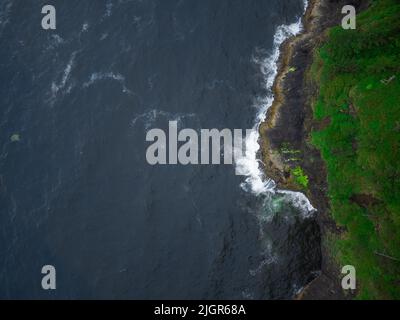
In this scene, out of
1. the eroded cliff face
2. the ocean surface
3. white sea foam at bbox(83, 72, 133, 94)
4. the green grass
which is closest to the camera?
the eroded cliff face

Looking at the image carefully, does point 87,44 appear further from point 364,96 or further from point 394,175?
point 394,175

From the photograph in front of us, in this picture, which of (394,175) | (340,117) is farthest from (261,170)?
(394,175)

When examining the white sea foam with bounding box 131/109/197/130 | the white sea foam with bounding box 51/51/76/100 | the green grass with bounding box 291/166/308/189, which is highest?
the white sea foam with bounding box 51/51/76/100

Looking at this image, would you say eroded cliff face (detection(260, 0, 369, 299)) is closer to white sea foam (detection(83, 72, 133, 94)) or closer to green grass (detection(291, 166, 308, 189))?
green grass (detection(291, 166, 308, 189))

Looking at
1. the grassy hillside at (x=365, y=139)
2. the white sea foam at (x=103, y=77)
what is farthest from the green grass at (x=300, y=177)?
the white sea foam at (x=103, y=77)

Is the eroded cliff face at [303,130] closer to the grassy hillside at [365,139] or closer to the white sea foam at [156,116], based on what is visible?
the grassy hillside at [365,139]

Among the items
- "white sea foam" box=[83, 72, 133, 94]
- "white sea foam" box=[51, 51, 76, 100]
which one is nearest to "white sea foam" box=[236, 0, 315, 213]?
"white sea foam" box=[83, 72, 133, 94]
